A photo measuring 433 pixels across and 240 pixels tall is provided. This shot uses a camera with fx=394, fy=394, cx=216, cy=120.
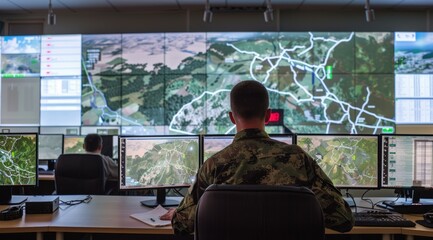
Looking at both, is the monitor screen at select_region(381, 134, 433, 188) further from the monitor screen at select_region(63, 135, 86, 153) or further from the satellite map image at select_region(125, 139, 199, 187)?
the monitor screen at select_region(63, 135, 86, 153)

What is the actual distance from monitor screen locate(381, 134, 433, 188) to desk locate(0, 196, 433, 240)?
0.84 feet

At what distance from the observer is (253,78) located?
16.9 feet

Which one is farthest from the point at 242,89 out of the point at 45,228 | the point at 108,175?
the point at 108,175

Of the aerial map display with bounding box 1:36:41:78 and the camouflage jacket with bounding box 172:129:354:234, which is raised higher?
the aerial map display with bounding box 1:36:41:78

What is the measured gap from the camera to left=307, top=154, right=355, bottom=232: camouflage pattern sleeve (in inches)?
52.4

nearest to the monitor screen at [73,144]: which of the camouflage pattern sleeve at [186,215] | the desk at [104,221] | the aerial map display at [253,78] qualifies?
the aerial map display at [253,78]

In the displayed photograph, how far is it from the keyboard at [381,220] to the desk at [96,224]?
0.09 ft

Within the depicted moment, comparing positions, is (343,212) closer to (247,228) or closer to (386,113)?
(247,228)

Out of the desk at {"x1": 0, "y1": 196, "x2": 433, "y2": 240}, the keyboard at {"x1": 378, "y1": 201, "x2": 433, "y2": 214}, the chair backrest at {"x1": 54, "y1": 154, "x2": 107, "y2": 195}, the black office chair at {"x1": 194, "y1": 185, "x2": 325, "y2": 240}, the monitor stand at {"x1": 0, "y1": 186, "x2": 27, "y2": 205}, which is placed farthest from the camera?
the chair backrest at {"x1": 54, "y1": 154, "x2": 107, "y2": 195}

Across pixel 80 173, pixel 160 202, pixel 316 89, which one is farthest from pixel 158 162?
pixel 316 89

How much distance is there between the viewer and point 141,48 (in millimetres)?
5219

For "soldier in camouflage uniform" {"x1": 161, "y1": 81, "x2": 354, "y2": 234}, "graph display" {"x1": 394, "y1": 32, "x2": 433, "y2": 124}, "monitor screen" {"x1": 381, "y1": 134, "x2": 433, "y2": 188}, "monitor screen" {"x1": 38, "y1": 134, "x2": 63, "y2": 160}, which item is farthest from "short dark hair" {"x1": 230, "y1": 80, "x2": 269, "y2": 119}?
"graph display" {"x1": 394, "y1": 32, "x2": 433, "y2": 124}

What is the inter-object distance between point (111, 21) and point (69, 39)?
675 mm

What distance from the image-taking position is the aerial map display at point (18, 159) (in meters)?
2.32
